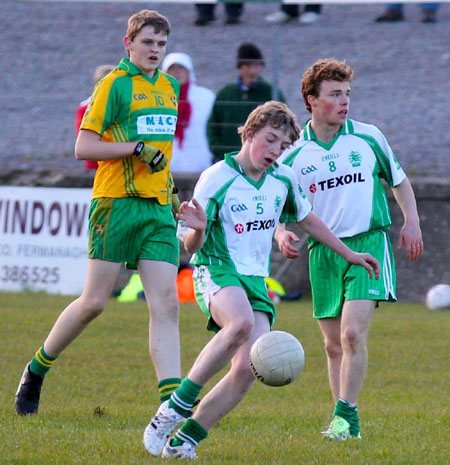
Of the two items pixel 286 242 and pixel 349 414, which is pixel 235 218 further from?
pixel 349 414

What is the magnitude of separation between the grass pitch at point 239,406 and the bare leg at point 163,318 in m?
0.42

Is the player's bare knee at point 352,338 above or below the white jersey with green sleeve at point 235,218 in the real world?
below

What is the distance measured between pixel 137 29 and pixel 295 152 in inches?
47.6

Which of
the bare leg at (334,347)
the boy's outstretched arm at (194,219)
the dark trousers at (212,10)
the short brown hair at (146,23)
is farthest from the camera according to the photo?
the dark trousers at (212,10)

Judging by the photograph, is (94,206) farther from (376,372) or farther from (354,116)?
(354,116)

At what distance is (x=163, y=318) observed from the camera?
6570 mm

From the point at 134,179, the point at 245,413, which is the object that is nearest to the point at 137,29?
the point at 134,179

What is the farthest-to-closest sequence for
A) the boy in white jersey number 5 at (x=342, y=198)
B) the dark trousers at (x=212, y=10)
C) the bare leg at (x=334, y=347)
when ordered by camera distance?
the dark trousers at (x=212, y=10) → the bare leg at (x=334, y=347) → the boy in white jersey number 5 at (x=342, y=198)

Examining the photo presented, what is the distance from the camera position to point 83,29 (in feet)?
61.7

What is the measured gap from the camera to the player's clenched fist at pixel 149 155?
6.46 m

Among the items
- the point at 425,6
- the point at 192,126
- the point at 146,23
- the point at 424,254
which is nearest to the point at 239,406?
the point at 146,23

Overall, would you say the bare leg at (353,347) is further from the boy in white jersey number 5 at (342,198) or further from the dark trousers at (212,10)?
the dark trousers at (212,10)

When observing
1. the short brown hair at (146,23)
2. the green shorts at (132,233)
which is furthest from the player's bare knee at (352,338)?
the short brown hair at (146,23)

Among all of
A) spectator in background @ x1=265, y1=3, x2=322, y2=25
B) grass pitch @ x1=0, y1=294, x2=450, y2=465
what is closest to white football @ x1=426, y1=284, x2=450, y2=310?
grass pitch @ x1=0, y1=294, x2=450, y2=465
